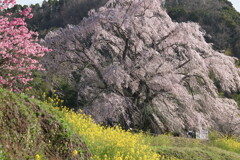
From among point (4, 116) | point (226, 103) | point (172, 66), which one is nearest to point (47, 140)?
point (4, 116)

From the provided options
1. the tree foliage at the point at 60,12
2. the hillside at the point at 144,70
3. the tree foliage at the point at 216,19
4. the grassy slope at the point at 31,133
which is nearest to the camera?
the grassy slope at the point at 31,133

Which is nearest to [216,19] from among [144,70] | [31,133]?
[144,70]

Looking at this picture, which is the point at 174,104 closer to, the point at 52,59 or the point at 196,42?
the point at 196,42

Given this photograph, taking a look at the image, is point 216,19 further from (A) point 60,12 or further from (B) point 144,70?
(B) point 144,70

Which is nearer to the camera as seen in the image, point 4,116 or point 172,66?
point 4,116

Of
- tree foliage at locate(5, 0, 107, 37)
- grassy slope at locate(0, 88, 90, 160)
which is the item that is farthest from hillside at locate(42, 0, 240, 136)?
tree foliage at locate(5, 0, 107, 37)

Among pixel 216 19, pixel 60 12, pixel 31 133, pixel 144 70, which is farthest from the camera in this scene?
pixel 60 12

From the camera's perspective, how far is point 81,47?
1362 cm

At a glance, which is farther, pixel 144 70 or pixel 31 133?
pixel 144 70

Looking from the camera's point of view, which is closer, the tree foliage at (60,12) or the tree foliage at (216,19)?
the tree foliage at (216,19)

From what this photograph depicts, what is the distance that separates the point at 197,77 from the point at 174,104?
1604 mm

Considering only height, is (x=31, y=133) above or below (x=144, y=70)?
below

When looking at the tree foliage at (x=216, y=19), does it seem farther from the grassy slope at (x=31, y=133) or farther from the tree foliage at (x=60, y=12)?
the grassy slope at (x=31, y=133)

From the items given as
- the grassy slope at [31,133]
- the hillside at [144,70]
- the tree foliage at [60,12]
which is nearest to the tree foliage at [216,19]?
the tree foliage at [60,12]
